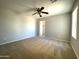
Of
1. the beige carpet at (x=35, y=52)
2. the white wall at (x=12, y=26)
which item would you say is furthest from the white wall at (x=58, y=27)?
the beige carpet at (x=35, y=52)

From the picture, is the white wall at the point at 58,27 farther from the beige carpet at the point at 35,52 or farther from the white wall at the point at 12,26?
the beige carpet at the point at 35,52

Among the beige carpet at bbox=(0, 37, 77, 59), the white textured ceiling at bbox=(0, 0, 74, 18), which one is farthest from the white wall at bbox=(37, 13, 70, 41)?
the beige carpet at bbox=(0, 37, 77, 59)

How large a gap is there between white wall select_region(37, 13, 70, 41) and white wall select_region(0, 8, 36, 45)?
2.16 metres

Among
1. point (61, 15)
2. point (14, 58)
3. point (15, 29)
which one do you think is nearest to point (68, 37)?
point (61, 15)

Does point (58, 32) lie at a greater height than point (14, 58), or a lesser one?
greater

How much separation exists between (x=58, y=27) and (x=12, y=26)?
4217 mm

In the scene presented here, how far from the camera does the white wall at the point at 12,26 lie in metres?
4.96

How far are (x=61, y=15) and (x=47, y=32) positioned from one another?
2.26 meters

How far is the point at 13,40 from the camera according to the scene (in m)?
5.77

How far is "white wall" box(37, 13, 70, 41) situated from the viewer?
650 cm

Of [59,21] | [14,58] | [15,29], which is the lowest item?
[14,58]

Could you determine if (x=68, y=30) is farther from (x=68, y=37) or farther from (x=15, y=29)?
(x=15, y=29)

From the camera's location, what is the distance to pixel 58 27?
7004 millimetres

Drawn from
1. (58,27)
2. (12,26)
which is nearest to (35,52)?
(12,26)
